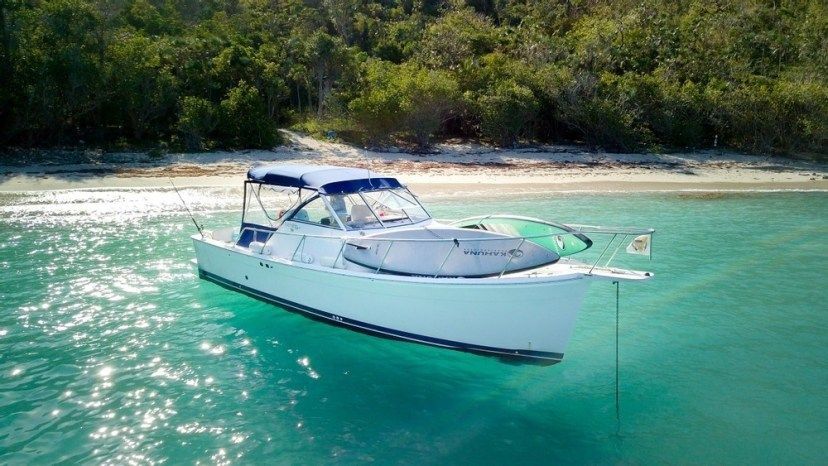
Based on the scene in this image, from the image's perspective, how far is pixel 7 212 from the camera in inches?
701

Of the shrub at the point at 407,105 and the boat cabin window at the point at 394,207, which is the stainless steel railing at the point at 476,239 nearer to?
the boat cabin window at the point at 394,207

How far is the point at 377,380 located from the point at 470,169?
61.2 ft

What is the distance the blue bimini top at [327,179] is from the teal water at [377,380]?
90.6 inches

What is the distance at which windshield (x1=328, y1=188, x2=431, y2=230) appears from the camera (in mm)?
9461

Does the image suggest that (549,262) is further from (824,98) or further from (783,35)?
(783,35)

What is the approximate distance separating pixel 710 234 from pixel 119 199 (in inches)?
724

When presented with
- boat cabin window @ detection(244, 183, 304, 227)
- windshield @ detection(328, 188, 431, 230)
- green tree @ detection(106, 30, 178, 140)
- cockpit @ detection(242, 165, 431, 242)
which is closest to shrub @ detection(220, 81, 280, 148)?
green tree @ detection(106, 30, 178, 140)

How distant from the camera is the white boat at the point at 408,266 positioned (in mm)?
7406

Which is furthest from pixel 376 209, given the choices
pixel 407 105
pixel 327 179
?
pixel 407 105

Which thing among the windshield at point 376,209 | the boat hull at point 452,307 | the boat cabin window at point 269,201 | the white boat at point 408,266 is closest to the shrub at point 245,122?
the boat cabin window at point 269,201

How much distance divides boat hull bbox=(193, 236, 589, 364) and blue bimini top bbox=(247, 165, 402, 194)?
1392 mm

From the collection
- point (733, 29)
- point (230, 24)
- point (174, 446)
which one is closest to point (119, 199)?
point (174, 446)

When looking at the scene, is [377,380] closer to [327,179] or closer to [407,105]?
[327,179]

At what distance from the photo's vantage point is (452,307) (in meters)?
7.69
